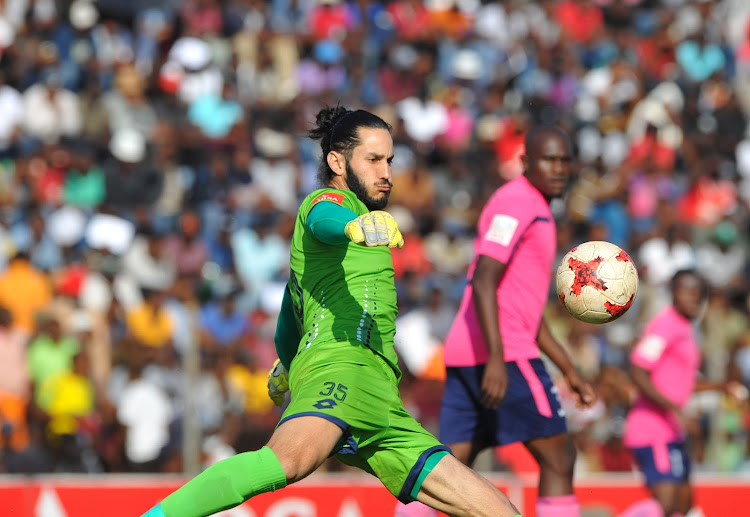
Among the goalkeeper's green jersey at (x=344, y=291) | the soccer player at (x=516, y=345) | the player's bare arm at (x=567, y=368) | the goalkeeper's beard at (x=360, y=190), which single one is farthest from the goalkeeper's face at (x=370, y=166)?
the player's bare arm at (x=567, y=368)

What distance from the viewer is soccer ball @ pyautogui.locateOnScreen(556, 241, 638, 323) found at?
594cm

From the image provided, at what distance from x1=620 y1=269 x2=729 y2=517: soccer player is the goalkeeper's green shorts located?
3818mm

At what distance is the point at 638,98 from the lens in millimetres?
16359

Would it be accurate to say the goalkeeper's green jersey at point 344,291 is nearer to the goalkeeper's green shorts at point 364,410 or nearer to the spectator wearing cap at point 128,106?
the goalkeeper's green shorts at point 364,410

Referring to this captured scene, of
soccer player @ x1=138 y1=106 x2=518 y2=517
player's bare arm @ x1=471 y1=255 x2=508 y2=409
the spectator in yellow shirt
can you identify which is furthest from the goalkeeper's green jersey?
the spectator in yellow shirt

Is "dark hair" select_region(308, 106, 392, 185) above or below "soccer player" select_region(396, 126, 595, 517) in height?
above

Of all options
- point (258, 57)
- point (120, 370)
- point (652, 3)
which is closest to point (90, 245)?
point (120, 370)

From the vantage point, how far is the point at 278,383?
5.71 metres

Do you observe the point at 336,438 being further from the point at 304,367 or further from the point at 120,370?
the point at 120,370

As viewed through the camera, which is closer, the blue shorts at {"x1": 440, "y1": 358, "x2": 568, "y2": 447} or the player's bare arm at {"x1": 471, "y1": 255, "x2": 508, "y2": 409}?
the player's bare arm at {"x1": 471, "y1": 255, "x2": 508, "y2": 409}

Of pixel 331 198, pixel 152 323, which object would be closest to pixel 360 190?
pixel 331 198

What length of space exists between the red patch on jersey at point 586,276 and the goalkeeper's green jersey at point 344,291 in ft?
3.94

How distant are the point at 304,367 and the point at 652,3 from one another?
15.3m

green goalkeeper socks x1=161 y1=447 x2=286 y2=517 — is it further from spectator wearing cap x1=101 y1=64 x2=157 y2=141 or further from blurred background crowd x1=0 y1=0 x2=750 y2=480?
spectator wearing cap x1=101 y1=64 x2=157 y2=141
